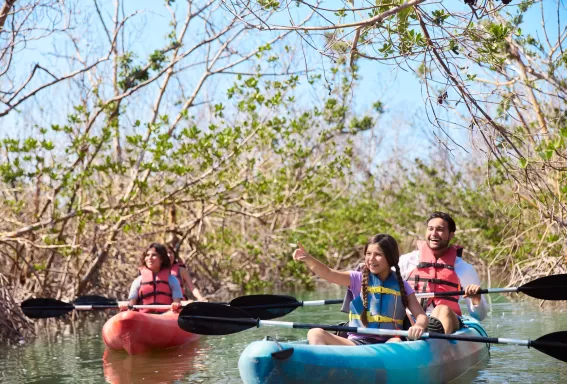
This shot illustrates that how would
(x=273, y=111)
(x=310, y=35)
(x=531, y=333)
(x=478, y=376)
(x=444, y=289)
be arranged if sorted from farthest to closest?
(x=273, y=111)
(x=531, y=333)
(x=444, y=289)
(x=478, y=376)
(x=310, y=35)

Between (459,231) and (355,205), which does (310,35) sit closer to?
(459,231)

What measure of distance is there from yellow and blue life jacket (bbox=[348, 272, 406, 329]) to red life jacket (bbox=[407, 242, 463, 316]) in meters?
1.23

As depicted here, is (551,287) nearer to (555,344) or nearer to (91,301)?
(555,344)

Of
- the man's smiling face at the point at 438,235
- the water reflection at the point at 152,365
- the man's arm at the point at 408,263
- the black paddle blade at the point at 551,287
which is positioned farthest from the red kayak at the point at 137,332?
the black paddle blade at the point at 551,287

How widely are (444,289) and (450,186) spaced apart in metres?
8.18

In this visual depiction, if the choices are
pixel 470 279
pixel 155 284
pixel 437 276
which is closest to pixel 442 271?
pixel 437 276

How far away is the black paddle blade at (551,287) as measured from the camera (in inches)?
227

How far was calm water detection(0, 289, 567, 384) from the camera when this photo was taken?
5.89m

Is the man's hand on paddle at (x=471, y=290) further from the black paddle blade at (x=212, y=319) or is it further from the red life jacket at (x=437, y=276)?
the black paddle blade at (x=212, y=319)

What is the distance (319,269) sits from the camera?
4.74 metres

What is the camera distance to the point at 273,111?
35.0 feet

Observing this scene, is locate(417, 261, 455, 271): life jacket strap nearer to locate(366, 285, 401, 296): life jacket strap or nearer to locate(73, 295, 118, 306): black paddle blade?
locate(366, 285, 401, 296): life jacket strap

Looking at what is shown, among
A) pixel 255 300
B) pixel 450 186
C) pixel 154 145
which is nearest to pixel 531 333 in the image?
pixel 255 300

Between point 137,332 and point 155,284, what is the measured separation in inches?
38.3
